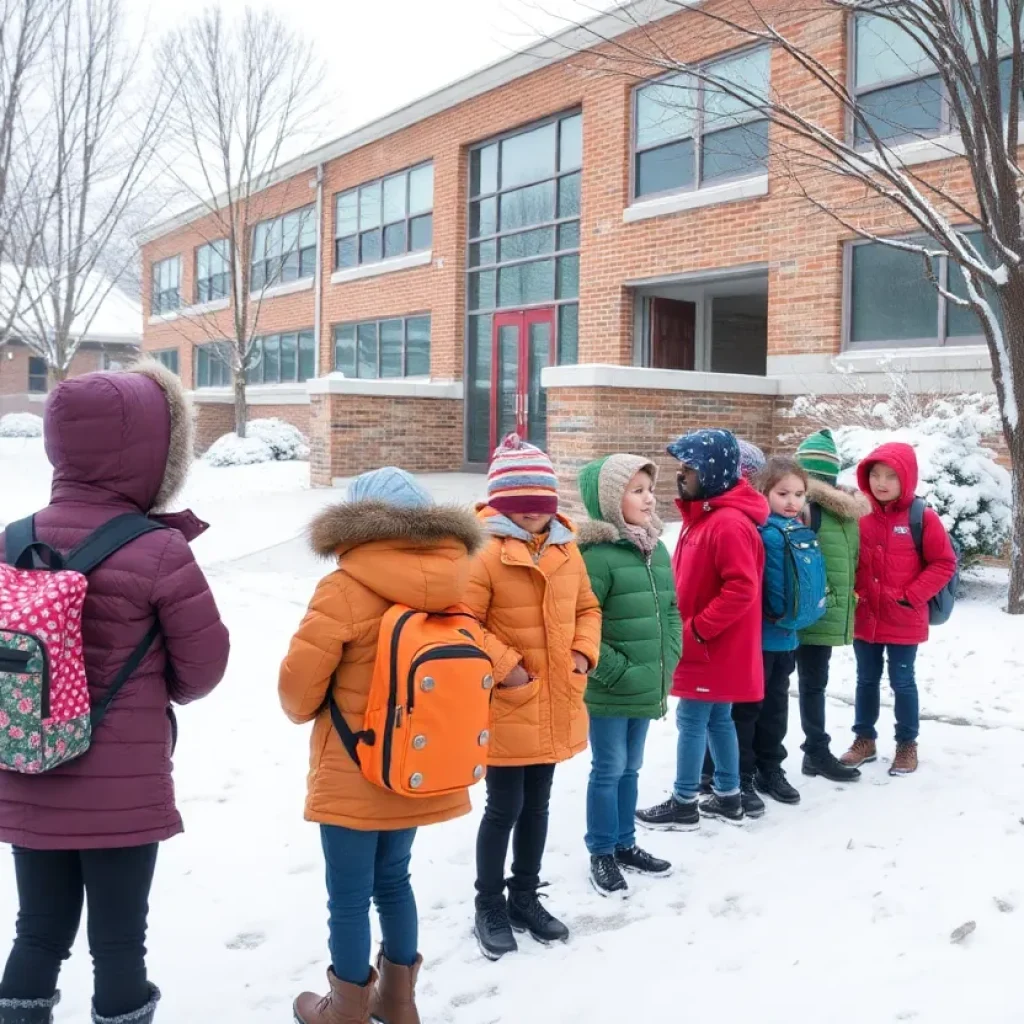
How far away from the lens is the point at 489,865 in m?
3.36

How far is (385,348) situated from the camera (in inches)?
802

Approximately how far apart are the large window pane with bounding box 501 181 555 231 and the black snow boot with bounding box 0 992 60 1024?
588 inches

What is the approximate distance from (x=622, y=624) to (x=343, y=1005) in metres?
1.58

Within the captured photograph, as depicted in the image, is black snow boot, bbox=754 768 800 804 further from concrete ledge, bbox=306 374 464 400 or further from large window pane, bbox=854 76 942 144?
concrete ledge, bbox=306 374 464 400

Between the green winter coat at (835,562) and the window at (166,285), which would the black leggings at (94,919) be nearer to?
the green winter coat at (835,562)

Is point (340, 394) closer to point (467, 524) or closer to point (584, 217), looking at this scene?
point (584, 217)

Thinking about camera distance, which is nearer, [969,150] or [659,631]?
[659,631]

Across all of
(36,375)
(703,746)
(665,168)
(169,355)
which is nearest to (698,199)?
(665,168)

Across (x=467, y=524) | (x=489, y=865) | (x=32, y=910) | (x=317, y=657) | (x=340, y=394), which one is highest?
(x=340, y=394)

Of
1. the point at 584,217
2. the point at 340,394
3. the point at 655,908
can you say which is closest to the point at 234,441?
the point at 340,394

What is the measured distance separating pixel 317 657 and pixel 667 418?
9.26 m

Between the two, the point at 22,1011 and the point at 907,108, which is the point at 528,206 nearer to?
the point at 907,108

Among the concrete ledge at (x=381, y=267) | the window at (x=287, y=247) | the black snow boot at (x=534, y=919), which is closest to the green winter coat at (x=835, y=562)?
the black snow boot at (x=534, y=919)

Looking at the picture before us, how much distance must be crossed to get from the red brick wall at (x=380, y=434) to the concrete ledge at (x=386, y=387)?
0.08 meters
